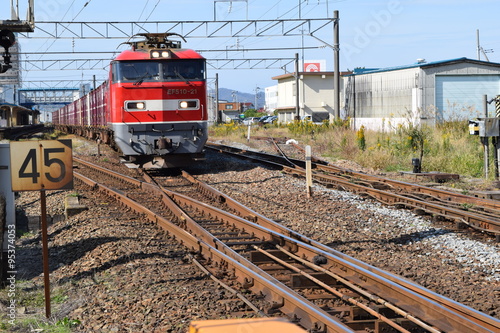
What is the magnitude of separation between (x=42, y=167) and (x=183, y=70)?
10.1 meters

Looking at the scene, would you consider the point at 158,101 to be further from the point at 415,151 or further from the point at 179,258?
the point at 179,258

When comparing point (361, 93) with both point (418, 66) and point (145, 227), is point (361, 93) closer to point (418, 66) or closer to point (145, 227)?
point (418, 66)

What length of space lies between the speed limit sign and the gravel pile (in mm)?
1133

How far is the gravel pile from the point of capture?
216 inches

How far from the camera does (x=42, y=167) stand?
5719 mm

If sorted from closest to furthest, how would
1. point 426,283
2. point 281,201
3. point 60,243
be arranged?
point 426,283 < point 60,243 < point 281,201

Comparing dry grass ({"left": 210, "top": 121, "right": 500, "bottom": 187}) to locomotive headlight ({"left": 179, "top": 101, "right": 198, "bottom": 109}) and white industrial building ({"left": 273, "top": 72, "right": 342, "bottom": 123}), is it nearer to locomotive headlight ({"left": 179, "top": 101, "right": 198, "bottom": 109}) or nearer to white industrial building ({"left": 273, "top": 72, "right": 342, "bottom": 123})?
locomotive headlight ({"left": 179, "top": 101, "right": 198, "bottom": 109})

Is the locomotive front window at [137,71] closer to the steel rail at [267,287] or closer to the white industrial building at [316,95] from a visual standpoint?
the steel rail at [267,287]

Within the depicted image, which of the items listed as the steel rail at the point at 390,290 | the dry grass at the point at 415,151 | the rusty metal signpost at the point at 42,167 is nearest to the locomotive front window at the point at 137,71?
the dry grass at the point at 415,151

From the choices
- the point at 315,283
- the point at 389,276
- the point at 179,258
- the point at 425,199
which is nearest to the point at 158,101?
the point at 425,199

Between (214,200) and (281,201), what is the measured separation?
128 centimetres

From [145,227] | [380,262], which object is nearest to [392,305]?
[380,262]

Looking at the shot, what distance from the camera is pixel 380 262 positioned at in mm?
7051

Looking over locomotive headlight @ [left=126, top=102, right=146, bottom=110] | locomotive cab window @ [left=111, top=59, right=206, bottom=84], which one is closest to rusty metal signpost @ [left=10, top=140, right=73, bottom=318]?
locomotive headlight @ [left=126, top=102, right=146, bottom=110]
